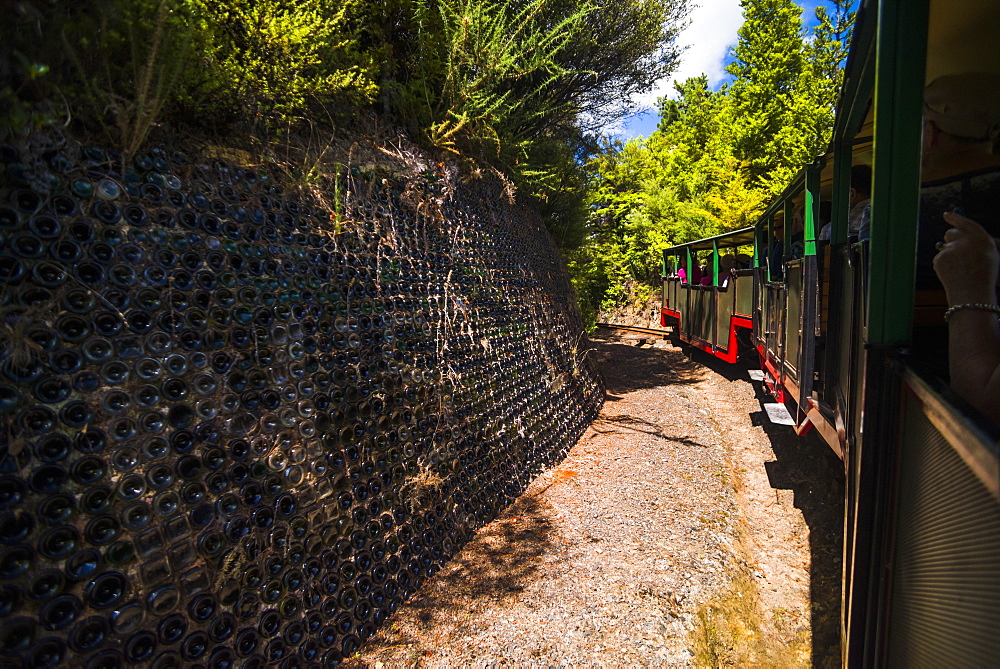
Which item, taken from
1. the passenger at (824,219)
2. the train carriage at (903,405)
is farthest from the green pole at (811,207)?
the train carriage at (903,405)

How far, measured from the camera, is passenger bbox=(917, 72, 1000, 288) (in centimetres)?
231

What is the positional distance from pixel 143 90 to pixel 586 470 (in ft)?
15.7

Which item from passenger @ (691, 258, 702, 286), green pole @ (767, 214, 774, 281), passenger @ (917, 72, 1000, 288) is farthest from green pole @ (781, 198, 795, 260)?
passenger @ (691, 258, 702, 286)

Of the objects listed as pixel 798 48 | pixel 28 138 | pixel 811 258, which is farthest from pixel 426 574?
pixel 798 48

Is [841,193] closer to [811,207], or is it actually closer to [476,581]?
[811,207]

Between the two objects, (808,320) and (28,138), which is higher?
(28,138)

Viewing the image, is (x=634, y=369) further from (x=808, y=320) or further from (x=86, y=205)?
(x=86, y=205)

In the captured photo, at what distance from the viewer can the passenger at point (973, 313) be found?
1.36 meters

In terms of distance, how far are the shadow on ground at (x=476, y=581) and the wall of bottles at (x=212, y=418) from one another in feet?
0.39

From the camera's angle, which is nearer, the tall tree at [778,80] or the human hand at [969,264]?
the human hand at [969,264]

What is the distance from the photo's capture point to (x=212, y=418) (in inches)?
93.8

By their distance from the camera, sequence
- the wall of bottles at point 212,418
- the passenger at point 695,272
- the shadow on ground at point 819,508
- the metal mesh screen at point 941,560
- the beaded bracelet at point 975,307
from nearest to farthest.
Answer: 1. the metal mesh screen at point 941,560
2. the beaded bracelet at point 975,307
3. the wall of bottles at point 212,418
4. the shadow on ground at point 819,508
5. the passenger at point 695,272

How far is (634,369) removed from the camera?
36.1ft

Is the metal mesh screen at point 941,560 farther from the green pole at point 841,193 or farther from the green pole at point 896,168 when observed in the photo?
the green pole at point 841,193
